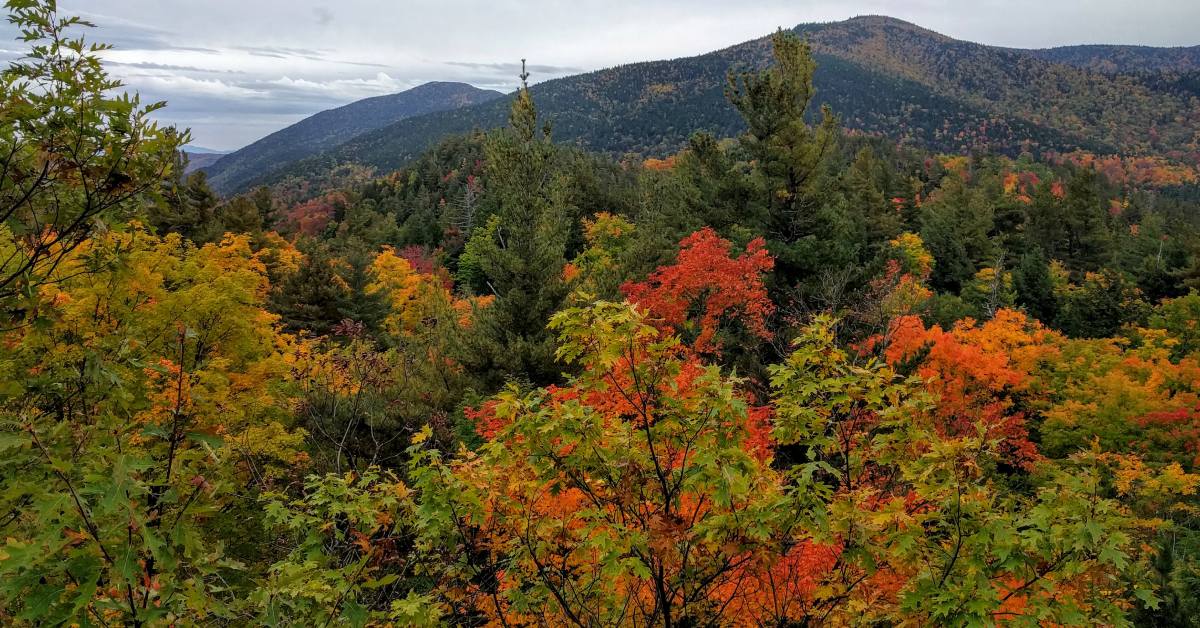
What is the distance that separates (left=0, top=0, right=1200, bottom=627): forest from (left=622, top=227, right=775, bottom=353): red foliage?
0.14m

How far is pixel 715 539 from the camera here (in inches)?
179

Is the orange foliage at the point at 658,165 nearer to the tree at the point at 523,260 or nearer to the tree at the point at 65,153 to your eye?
the tree at the point at 523,260

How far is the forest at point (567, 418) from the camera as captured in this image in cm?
338

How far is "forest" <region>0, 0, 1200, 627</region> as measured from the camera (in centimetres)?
338

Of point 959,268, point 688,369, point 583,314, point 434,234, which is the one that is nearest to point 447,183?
point 434,234

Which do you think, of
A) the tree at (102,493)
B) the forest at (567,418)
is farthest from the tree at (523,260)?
the tree at (102,493)

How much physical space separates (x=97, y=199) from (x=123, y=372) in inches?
44.4

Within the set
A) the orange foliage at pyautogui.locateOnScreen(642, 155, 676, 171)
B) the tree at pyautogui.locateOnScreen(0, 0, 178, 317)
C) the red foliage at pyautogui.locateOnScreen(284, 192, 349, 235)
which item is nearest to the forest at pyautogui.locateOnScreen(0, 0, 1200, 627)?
the tree at pyautogui.locateOnScreen(0, 0, 178, 317)

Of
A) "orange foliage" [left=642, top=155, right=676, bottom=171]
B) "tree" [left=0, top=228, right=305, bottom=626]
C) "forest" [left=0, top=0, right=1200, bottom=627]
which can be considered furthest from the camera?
"orange foliage" [left=642, top=155, right=676, bottom=171]

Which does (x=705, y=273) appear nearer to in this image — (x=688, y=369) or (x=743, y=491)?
(x=688, y=369)

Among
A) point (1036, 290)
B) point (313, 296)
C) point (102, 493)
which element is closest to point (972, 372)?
point (1036, 290)

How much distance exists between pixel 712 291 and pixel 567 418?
1713cm

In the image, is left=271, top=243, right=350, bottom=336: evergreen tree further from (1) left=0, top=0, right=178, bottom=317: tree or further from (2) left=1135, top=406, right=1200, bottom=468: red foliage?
(2) left=1135, top=406, right=1200, bottom=468: red foliage

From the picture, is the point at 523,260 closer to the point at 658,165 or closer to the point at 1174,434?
the point at 1174,434
